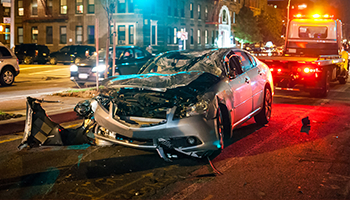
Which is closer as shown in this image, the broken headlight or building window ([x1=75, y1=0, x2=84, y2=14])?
the broken headlight

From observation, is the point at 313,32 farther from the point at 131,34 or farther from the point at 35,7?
the point at 35,7

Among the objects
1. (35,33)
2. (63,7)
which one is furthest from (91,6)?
(35,33)

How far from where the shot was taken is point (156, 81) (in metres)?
6.08

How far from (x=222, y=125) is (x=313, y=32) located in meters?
12.3

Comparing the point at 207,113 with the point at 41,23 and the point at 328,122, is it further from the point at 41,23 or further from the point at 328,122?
the point at 41,23

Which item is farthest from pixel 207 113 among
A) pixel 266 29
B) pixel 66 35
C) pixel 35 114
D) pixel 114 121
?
pixel 266 29

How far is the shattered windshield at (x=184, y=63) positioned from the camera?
6.94 m

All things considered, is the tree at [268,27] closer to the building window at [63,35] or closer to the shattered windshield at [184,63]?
the building window at [63,35]

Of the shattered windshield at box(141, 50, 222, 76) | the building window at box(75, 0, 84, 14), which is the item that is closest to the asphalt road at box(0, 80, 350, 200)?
the shattered windshield at box(141, 50, 222, 76)

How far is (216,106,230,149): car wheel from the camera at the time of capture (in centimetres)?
562

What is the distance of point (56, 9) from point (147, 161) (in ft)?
142

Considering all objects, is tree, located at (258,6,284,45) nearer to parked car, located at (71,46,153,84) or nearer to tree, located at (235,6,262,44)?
tree, located at (235,6,262,44)

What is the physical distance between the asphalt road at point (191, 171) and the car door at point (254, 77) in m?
0.68

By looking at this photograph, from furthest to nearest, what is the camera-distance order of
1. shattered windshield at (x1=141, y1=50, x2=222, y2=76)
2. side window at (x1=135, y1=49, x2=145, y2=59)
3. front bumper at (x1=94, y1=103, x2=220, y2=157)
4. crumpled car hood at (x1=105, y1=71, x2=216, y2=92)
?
side window at (x1=135, y1=49, x2=145, y2=59) < shattered windshield at (x1=141, y1=50, x2=222, y2=76) < crumpled car hood at (x1=105, y1=71, x2=216, y2=92) < front bumper at (x1=94, y1=103, x2=220, y2=157)
